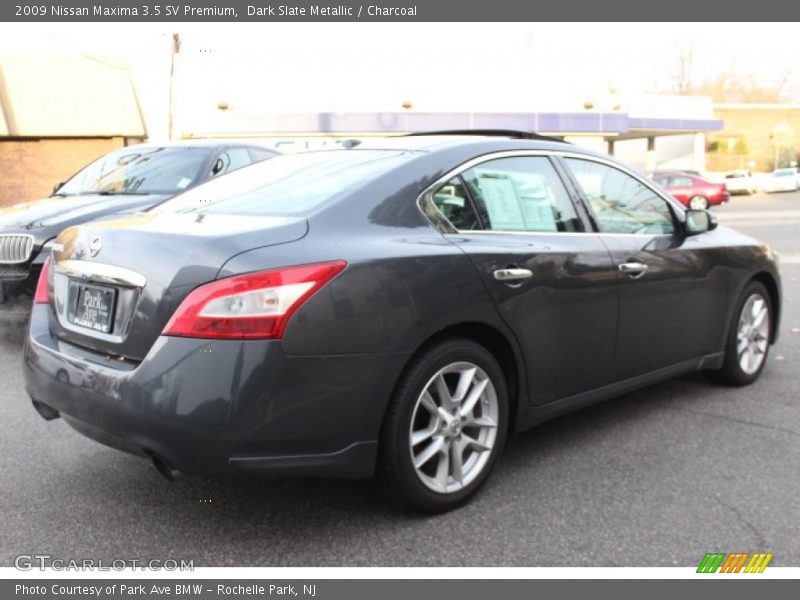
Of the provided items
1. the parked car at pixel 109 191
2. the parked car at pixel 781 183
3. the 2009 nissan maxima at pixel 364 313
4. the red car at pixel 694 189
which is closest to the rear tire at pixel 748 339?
the 2009 nissan maxima at pixel 364 313

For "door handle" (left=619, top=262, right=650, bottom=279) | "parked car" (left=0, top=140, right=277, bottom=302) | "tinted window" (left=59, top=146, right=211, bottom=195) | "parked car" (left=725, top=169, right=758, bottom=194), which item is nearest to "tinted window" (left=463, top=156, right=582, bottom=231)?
"door handle" (left=619, top=262, right=650, bottom=279)

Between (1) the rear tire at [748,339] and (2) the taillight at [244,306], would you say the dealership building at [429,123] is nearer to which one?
(1) the rear tire at [748,339]

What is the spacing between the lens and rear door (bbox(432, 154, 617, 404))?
3326 mm

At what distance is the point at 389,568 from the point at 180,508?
1.01 metres

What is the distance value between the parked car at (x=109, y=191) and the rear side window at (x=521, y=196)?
3.20m

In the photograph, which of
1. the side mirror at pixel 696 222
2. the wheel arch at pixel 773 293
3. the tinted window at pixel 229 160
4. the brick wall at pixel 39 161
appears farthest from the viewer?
the brick wall at pixel 39 161

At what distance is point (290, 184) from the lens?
3443 mm

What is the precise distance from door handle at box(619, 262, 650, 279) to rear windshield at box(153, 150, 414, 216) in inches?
52.2

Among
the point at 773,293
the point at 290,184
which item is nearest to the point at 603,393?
the point at 290,184

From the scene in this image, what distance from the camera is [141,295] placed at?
278 cm

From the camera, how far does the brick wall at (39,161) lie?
27547 millimetres

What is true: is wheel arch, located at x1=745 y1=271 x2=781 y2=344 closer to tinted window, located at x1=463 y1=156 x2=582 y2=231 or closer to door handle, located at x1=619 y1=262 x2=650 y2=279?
door handle, located at x1=619 y1=262 x2=650 y2=279

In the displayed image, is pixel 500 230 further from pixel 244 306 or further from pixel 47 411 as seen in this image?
pixel 47 411

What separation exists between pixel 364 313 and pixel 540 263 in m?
1.07
